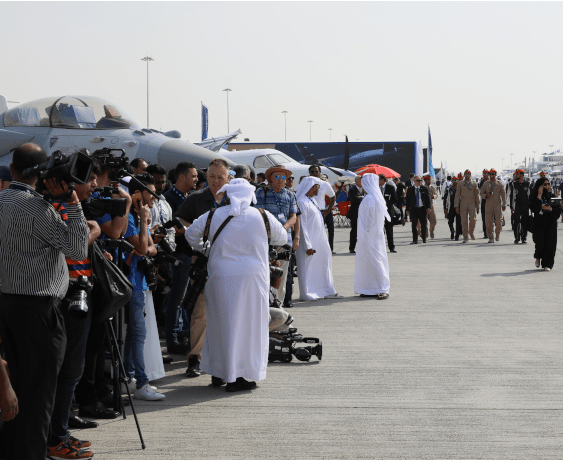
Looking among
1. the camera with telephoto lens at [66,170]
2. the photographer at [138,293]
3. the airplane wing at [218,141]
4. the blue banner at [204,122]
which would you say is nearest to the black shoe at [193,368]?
the photographer at [138,293]

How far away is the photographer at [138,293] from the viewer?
531 centimetres

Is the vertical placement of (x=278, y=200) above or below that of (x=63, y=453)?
above

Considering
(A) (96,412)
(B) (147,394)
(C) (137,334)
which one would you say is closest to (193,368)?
(B) (147,394)

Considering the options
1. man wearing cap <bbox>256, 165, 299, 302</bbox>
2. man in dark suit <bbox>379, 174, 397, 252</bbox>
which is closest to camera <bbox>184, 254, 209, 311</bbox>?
man wearing cap <bbox>256, 165, 299, 302</bbox>

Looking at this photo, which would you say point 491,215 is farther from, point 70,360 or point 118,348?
point 70,360

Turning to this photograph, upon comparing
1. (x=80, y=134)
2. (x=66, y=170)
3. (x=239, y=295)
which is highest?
(x=80, y=134)

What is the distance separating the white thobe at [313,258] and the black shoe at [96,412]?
580 centimetres

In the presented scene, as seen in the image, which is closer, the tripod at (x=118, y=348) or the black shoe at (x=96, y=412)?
the tripod at (x=118, y=348)

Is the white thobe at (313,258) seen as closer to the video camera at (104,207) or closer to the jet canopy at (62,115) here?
the jet canopy at (62,115)

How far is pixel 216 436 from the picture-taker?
4680 mm

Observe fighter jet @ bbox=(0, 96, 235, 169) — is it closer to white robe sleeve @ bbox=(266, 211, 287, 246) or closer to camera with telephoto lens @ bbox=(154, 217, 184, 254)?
camera with telephoto lens @ bbox=(154, 217, 184, 254)

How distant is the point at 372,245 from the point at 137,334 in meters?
5.91

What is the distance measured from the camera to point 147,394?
5.50 metres

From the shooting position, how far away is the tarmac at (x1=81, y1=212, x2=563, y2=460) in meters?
4.46
